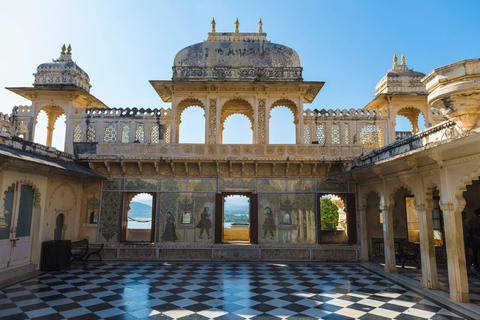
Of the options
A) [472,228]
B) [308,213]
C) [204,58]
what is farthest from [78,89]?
[472,228]

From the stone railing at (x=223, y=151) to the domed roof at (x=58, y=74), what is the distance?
3582mm

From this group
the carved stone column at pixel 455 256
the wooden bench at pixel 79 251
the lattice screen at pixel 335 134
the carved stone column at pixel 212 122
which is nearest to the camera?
the carved stone column at pixel 455 256

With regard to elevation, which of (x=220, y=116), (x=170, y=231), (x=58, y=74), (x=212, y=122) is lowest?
(x=170, y=231)

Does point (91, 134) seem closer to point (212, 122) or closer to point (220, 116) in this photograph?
point (212, 122)

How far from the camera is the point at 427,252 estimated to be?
26.1 feet

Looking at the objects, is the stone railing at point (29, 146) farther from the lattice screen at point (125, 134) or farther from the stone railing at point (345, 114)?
the stone railing at point (345, 114)

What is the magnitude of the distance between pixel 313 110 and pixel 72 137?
33.5 ft

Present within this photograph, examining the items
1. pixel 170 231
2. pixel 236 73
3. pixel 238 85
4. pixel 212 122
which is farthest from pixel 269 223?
pixel 236 73

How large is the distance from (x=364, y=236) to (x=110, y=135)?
35.9 feet

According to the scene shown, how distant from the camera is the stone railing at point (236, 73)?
13102 mm

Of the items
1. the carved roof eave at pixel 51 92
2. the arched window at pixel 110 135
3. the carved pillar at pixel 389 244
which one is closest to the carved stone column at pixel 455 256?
the carved pillar at pixel 389 244

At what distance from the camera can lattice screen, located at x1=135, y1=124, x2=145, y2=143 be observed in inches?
516

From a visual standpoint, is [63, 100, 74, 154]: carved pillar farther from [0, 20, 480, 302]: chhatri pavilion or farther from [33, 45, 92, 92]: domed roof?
[33, 45, 92, 92]: domed roof

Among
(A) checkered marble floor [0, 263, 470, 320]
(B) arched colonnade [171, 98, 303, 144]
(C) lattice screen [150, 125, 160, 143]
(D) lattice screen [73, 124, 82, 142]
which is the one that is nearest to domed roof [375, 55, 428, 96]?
(B) arched colonnade [171, 98, 303, 144]
